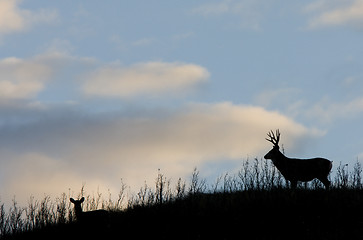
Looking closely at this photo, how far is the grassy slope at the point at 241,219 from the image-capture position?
17234 millimetres

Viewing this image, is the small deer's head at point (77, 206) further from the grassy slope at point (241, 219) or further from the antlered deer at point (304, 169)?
the antlered deer at point (304, 169)

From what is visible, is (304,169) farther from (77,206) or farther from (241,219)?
(77,206)

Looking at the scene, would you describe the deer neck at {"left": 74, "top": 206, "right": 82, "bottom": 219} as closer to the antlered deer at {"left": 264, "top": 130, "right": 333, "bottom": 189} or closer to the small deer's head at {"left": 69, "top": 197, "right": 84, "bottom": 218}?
the small deer's head at {"left": 69, "top": 197, "right": 84, "bottom": 218}

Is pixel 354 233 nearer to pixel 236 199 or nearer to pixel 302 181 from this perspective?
pixel 236 199

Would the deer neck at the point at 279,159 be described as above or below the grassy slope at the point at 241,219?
above

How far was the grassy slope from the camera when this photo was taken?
17.2 meters

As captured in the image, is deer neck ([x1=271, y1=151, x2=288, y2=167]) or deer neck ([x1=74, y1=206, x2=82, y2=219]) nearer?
deer neck ([x1=74, y1=206, x2=82, y2=219])

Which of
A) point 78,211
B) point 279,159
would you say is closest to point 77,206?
point 78,211

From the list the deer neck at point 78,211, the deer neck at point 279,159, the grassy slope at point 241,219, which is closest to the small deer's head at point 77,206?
the deer neck at point 78,211

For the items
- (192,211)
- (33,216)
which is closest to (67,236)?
(33,216)

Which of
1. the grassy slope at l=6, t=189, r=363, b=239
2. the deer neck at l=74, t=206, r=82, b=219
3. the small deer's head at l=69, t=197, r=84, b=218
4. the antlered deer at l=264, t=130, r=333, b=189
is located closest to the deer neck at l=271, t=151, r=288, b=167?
the antlered deer at l=264, t=130, r=333, b=189

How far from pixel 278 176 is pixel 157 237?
239 inches

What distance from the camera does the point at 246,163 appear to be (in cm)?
2145

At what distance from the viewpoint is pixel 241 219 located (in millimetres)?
18516
